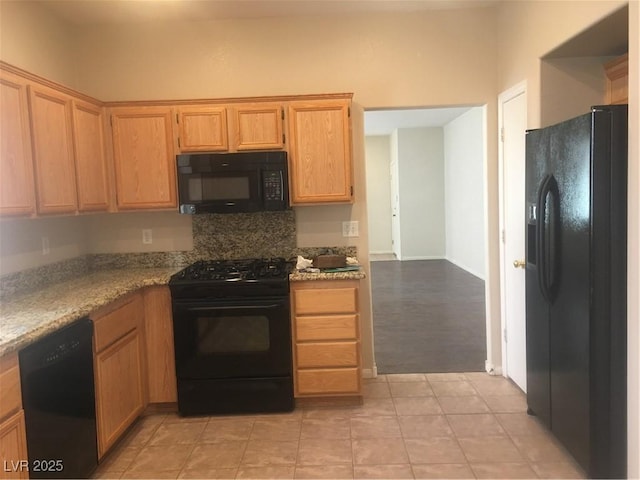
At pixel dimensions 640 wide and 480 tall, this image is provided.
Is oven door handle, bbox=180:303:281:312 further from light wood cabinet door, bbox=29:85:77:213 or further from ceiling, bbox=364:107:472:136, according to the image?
ceiling, bbox=364:107:472:136

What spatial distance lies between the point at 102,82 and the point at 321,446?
2.99 metres

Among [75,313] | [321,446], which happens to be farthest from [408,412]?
[75,313]

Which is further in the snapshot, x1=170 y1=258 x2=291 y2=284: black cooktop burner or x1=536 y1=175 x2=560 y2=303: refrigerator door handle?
x1=170 y1=258 x2=291 y2=284: black cooktop burner

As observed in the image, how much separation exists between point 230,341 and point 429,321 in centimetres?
267

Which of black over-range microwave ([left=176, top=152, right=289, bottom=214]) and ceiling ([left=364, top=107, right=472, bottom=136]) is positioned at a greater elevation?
ceiling ([left=364, top=107, right=472, bottom=136])

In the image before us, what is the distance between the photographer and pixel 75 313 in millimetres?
2250

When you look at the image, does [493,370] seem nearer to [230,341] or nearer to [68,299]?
[230,341]

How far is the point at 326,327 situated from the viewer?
123 inches

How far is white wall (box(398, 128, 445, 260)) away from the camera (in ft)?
30.8

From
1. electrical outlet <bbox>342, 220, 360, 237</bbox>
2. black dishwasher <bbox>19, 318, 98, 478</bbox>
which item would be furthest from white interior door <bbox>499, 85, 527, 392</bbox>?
black dishwasher <bbox>19, 318, 98, 478</bbox>

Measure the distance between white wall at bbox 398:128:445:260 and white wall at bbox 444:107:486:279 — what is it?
0.18m

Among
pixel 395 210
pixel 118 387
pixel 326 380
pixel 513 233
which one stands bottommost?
pixel 326 380

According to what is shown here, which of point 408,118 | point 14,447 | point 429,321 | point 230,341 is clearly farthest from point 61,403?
point 408,118

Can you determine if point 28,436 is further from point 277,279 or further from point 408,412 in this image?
point 408,412
